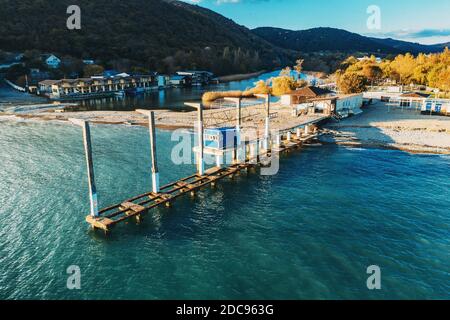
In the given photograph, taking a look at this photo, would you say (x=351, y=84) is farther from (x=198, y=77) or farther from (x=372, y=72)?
(x=198, y=77)

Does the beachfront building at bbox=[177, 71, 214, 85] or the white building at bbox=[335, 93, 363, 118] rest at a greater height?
the beachfront building at bbox=[177, 71, 214, 85]

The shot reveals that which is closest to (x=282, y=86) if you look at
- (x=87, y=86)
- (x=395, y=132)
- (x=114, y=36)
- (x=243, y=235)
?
(x=395, y=132)

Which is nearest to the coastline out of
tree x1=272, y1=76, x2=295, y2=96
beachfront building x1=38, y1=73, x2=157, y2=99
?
tree x1=272, y1=76, x2=295, y2=96

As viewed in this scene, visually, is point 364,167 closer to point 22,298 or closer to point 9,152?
point 22,298

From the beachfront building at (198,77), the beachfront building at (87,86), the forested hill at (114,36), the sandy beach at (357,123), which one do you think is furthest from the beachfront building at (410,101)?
the forested hill at (114,36)

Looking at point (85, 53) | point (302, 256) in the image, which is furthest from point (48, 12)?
point (302, 256)

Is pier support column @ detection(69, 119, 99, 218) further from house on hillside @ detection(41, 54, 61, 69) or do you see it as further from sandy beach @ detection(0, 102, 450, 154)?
house on hillside @ detection(41, 54, 61, 69)
